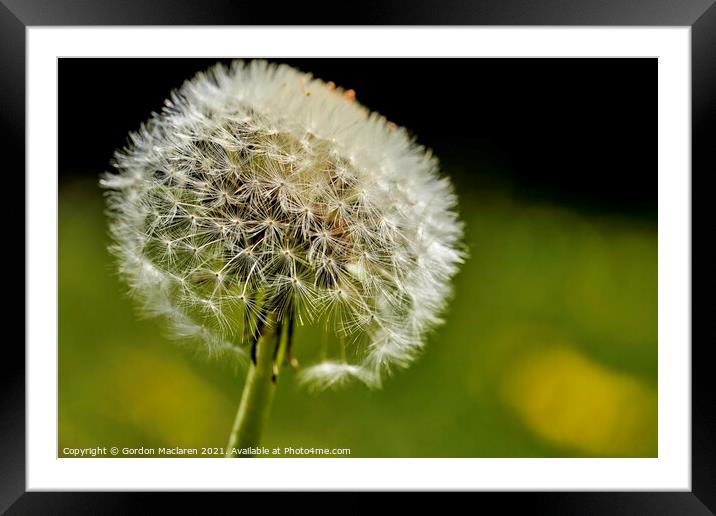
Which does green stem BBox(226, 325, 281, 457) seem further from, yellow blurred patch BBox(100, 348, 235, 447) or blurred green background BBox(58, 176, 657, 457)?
yellow blurred patch BBox(100, 348, 235, 447)

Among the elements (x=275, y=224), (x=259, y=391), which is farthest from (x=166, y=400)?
(x=275, y=224)

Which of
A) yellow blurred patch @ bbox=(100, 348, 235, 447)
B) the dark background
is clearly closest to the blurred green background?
yellow blurred patch @ bbox=(100, 348, 235, 447)

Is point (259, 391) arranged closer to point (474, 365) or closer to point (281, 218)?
point (281, 218)

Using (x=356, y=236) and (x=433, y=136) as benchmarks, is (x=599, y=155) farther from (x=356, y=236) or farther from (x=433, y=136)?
(x=356, y=236)
